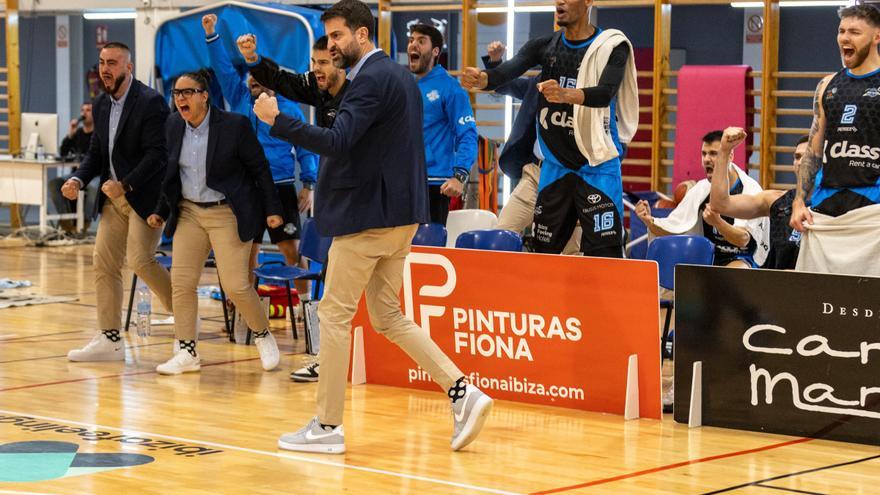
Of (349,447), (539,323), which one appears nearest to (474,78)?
(539,323)

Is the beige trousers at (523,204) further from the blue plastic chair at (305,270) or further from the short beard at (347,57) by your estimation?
the short beard at (347,57)

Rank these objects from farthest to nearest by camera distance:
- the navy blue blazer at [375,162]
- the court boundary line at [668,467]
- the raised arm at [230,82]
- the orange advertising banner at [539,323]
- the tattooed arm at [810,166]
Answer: the raised arm at [230,82], the orange advertising banner at [539,323], the tattooed arm at [810,166], the navy blue blazer at [375,162], the court boundary line at [668,467]

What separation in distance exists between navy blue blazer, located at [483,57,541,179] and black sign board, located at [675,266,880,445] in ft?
5.67

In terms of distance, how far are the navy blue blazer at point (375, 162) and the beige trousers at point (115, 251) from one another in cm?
254

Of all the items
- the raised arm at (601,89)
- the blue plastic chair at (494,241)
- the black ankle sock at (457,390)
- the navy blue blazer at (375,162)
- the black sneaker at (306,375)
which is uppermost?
the raised arm at (601,89)

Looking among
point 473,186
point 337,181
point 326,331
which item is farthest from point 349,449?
point 473,186

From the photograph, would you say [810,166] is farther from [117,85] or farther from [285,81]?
[117,85]

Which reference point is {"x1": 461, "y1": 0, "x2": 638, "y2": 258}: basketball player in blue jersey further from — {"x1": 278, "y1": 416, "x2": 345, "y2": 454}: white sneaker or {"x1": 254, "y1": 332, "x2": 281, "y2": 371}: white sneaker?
{"x1": 278, "y1": 416, "x2": 345, "y2": 454}: white sneaker

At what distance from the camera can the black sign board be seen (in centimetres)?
547

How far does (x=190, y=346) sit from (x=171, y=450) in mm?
2086

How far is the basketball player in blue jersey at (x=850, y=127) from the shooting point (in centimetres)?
550

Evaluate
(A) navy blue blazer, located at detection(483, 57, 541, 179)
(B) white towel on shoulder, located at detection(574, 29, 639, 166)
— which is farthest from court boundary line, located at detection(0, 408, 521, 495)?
(A) navy blue blazer, located at detection(483, 57, 541, 179)

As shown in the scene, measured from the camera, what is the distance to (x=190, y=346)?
7.28 metres

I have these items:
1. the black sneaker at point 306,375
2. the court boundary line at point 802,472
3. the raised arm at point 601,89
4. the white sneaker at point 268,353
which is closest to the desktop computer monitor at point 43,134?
the white sneaker at point 268,353
